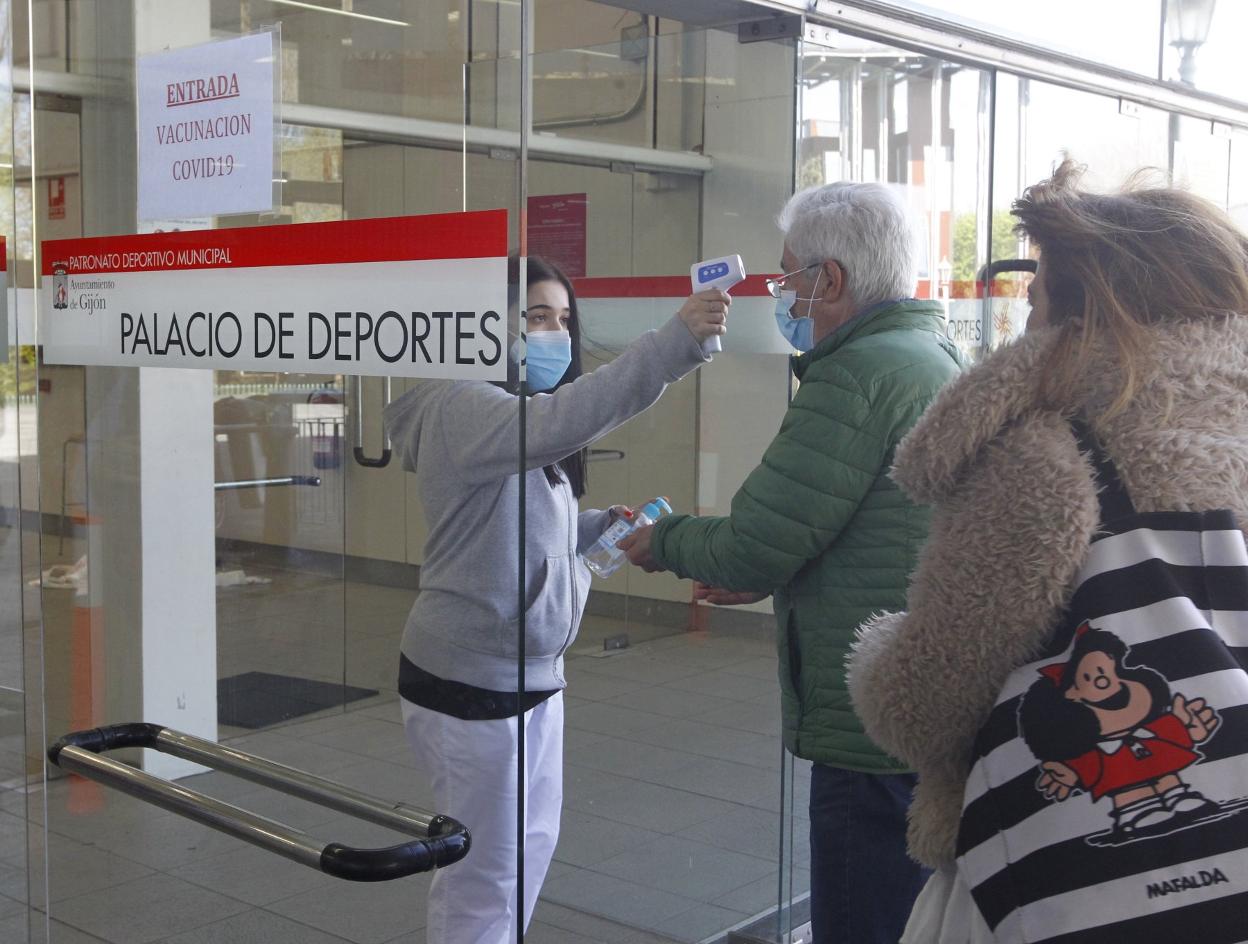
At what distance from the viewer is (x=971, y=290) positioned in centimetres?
→ 568

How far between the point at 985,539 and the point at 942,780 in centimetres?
33

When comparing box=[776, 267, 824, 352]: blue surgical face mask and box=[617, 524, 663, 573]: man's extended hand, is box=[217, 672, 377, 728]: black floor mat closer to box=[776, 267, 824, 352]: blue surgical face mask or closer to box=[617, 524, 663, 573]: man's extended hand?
box=[617, 524, 663, 573]: man's extended hand

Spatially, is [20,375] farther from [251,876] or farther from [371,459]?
[251,876]

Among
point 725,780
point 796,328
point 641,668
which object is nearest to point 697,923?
point 725,780

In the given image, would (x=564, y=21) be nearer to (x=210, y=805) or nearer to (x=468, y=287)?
(x=468, y=287)

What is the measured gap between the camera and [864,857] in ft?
7.93

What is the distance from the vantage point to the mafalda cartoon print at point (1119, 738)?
1.46 m

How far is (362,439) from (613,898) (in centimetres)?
145

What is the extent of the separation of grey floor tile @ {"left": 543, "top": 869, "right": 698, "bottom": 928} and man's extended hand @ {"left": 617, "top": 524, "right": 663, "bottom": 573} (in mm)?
1543

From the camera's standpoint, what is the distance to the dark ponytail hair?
241cm

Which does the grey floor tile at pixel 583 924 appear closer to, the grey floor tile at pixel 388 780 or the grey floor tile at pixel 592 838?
the grey floor tile at pixel 592 838

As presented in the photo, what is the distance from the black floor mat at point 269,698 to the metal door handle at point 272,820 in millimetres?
369

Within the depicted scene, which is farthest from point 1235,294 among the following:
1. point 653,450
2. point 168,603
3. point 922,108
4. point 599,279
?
point 922,108

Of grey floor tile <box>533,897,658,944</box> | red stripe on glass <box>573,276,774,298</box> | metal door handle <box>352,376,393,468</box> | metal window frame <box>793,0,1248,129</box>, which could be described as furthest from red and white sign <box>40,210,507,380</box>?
grey floor tile <box>533,897,658,944</box>
